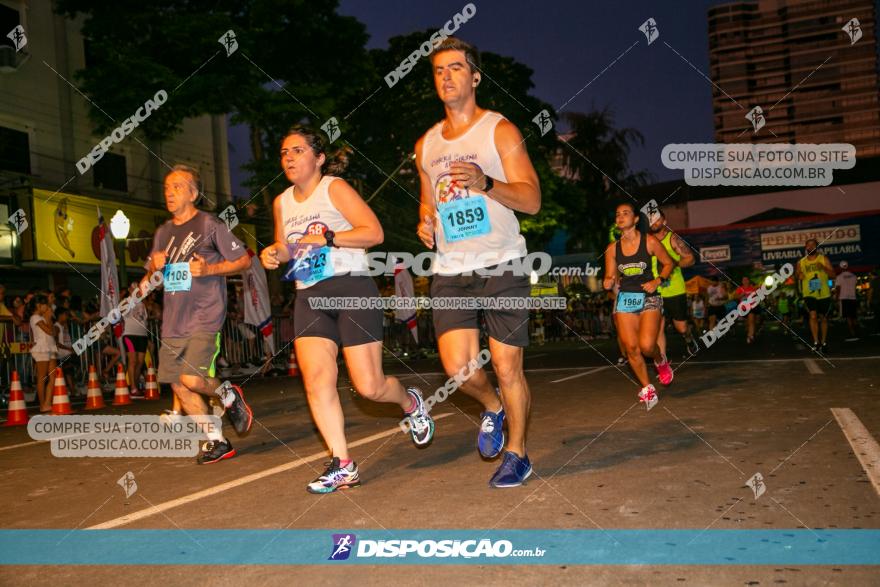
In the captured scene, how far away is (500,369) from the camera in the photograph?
4328mm

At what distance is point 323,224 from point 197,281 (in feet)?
5.35

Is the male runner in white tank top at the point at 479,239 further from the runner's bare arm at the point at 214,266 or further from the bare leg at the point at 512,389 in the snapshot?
the runner's bare arm at the point at 214,266

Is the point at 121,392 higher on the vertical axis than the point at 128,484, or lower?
lower

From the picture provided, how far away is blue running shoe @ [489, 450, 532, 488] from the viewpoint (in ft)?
13.5

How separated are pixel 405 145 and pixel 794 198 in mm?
33205

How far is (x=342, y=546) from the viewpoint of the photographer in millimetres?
3195

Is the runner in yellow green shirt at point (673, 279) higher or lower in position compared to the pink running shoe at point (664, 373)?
higher

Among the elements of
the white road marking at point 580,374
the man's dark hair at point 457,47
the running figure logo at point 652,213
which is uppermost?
the man's dark hair at point 457,47

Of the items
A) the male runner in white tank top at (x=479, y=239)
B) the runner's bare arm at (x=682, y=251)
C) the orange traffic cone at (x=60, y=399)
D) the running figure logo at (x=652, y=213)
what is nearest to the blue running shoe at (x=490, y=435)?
the male runner in white tank top at (x=479, y=239)

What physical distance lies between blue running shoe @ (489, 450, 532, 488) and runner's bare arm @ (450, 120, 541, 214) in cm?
133

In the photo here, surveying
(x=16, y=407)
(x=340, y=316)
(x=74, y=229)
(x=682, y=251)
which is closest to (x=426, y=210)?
(x=340, y=316)

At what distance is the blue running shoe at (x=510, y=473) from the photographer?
4.12m

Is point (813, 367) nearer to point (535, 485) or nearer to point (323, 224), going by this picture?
point (535, 485)

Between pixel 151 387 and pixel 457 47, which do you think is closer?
pixel 457 47
